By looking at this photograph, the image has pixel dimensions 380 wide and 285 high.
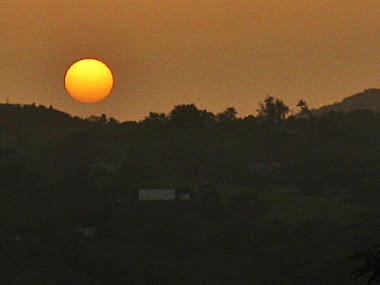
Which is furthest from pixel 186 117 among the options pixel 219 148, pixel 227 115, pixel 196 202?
pixel 196 202

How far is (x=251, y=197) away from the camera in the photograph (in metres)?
127

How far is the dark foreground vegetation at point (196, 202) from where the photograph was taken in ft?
338

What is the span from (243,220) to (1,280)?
97.0ft

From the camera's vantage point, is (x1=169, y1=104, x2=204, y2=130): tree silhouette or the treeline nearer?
the treeline

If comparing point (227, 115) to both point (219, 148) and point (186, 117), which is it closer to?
point (186, 117)

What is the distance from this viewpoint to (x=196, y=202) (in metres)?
122

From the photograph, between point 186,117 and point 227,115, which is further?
point 227,115

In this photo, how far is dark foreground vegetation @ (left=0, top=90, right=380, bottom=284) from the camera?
103 metres

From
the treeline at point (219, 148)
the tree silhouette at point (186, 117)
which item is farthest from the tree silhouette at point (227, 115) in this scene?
the tree silhouette at point (186, 117)

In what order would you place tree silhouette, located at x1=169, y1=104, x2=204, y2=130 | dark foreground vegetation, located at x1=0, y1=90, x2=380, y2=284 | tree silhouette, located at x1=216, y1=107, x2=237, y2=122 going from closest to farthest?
dark foreground vegetation, located at x1=0, y1=90, x2=380, y2=284
tree silhouette, located at x1=169, y1=104, x2=204, y2=130
tree silhouette, located at x1=216, y1=107, x2=237, y2=122

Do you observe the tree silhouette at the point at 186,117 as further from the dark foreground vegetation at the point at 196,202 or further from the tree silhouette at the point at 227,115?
the tree silhouette at the point at 227,115

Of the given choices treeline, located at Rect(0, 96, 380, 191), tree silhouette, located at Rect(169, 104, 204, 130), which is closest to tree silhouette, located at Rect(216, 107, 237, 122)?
treeline, located at Rect(0, 96, 380, 191)

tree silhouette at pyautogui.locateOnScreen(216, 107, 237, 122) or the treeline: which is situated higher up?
tree silhouette at pyautogui.locateOnScreen(216, 107, 237, 122)

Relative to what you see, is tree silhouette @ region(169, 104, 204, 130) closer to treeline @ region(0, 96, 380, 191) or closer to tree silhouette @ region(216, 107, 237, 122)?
treeline @ region(0, 96, 380, 191)
